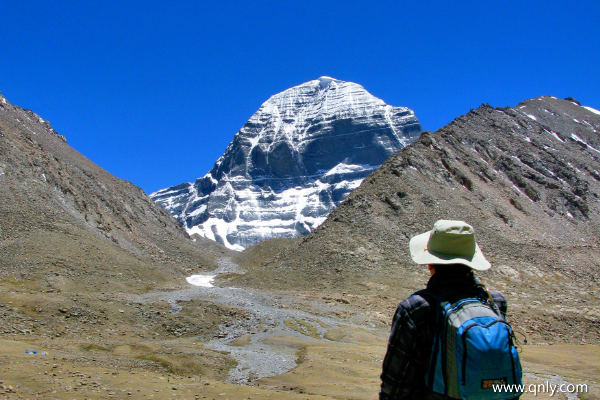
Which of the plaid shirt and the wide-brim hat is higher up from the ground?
the wide-brim hat

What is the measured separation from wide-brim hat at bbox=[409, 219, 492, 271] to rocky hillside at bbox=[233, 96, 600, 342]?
42.4 m

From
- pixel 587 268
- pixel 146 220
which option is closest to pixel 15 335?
pixel 587 268

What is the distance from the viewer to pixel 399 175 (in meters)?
81.8

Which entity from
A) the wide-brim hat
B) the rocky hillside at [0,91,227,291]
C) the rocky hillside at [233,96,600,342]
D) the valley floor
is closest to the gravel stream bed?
the valley floor

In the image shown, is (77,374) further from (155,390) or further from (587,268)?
(587,268)

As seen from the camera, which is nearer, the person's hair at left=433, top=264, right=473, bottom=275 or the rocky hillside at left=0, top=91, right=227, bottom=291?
the person's hair at left=433, top=264, right=473, bottom=275

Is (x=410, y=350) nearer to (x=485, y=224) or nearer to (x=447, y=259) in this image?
(x=447, y=259)

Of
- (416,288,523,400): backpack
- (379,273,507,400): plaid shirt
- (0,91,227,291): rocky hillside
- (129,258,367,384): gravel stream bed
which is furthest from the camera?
(0,91,227,291): rocky hillside

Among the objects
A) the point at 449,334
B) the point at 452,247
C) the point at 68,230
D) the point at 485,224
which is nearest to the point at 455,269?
the point at 452,247

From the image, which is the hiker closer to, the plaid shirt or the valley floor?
the plaid shirt

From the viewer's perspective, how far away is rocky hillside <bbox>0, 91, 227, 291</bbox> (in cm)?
5291

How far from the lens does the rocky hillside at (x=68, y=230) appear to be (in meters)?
52.9

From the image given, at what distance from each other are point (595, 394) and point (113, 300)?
33.5 metres

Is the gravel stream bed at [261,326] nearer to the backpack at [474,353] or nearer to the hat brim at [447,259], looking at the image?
the hat brim at [447,259]
